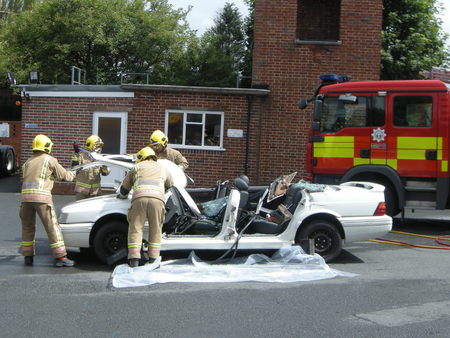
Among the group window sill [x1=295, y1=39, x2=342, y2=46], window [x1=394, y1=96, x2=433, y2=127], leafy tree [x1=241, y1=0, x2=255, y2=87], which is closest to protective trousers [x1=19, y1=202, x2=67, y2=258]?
window [x1=394, y1=96, x2=433, y2=127]

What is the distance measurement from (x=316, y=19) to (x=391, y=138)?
26.8 feet

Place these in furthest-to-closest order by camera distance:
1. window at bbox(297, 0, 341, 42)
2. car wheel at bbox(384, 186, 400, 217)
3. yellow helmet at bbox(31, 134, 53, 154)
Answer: window at bbox(297, 0, 341, 42) → car wheel at bbox(384, 186, 400, 217) → yellow helmet at bbox(31, 134, 53, 154)

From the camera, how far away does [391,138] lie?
10625mm

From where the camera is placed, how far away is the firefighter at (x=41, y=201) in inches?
291

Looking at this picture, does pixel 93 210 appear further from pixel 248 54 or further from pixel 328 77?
pixel 248 54

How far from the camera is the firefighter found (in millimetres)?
7379

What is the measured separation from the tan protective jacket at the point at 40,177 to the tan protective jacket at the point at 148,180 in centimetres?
88

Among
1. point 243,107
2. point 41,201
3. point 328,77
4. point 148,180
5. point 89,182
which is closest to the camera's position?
point 148,180

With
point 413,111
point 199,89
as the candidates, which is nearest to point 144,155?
point 413,111

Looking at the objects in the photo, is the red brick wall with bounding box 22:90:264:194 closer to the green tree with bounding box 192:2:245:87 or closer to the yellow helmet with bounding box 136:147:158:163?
the yellow helmet with bounding box 136:147:158:163

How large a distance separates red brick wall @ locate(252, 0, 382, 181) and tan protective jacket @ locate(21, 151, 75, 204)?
8761 millimetres

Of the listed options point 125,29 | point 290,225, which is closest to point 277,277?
point 290,225

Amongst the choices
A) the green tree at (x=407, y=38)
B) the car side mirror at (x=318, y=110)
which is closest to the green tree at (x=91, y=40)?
the green tree at (x=407, y=38)

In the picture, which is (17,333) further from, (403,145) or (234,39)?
(234,39)
